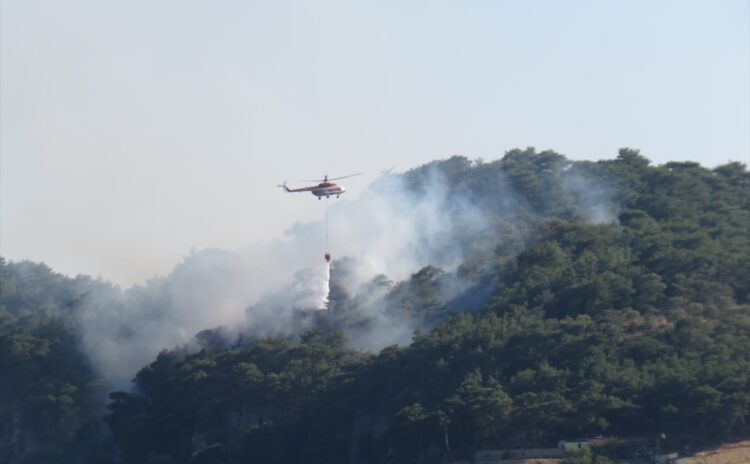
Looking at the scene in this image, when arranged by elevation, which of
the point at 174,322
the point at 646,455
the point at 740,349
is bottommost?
the point at 646,455

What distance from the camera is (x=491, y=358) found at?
81688 mm

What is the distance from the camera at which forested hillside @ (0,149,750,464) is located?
7619 cm

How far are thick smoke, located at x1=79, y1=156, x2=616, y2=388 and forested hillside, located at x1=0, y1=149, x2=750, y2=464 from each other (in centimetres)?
47

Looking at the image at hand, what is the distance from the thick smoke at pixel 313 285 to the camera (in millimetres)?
100875

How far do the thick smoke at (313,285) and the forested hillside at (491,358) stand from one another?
1.54 feet

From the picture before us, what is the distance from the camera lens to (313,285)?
103 m

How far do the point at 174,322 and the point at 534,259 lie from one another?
95.5 ft

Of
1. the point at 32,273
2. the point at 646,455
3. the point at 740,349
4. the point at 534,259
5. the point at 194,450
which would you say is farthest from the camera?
the point at 32,273

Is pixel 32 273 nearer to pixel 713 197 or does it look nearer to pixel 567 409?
pixel 713 197

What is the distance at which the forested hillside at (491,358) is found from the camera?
76.2m

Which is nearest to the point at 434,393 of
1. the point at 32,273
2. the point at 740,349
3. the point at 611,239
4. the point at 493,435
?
the point at 493,435

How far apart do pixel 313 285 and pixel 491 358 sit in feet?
81.5

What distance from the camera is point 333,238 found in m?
113

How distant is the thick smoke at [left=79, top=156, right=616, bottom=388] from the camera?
331 feet
